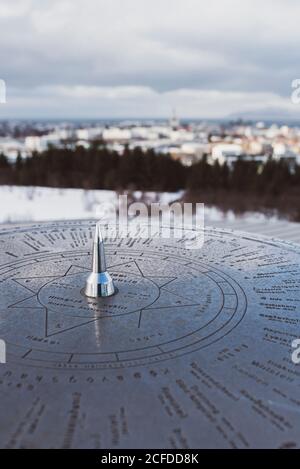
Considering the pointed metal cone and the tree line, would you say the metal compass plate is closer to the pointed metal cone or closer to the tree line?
the pointed metal cone

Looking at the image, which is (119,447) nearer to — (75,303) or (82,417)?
(82,417)

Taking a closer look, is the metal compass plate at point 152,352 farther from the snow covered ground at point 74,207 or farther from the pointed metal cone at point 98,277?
the snow covered ground at point 74,207

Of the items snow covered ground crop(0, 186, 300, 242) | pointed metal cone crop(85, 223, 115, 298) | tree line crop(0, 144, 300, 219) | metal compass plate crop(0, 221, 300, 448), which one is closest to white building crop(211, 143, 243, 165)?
tree line crop(0, 144, 300, 219)

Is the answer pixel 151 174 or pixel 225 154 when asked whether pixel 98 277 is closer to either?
pixel 151 174

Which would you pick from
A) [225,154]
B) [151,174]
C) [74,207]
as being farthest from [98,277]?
[225,154]

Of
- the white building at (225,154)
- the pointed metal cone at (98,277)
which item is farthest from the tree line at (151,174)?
the pointed metal cone at (98,277)
